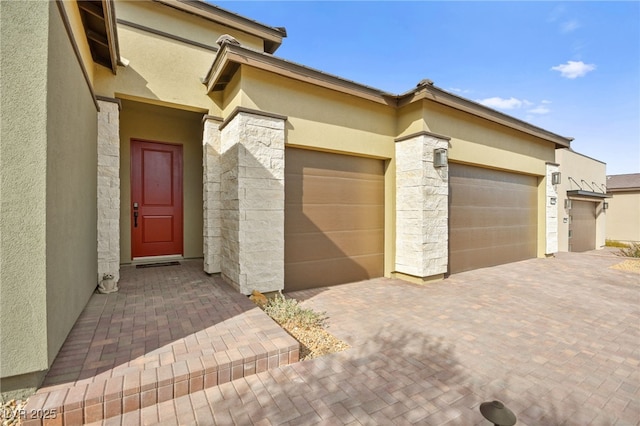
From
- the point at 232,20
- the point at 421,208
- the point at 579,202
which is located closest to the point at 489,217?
the point at 421,208

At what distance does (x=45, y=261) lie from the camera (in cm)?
194

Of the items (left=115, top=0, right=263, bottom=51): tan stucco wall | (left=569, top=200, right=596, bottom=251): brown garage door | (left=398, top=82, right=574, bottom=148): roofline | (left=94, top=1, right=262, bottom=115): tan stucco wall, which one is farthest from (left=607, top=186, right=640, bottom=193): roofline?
(left=94, top=1, right=262, bottom=115): tan stucco wall

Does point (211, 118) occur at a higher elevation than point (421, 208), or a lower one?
higher

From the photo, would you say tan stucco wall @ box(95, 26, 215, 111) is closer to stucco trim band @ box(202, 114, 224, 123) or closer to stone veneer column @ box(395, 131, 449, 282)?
stucco trim band @ box(202, 114, 224, 123)

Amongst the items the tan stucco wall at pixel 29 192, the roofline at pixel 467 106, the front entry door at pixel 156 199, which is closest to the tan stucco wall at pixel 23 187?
the tan stucco wall at pixel 29 192

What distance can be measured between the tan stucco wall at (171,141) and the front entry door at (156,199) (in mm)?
123

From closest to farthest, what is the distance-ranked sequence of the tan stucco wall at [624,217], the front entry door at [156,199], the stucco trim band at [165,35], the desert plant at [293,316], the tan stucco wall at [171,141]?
the desert plant at [293,316]
the stucco trim band at [165,35]
the tan stucco wall at [171,141]
the front entry door at [156,199]
the tan stucco wall at [624,217]

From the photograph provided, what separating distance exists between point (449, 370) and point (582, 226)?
14047mm

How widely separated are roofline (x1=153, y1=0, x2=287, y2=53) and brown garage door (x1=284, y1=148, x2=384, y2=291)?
2.99 metres

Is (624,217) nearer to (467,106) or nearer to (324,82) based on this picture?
(467,106)

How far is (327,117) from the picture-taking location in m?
5.08

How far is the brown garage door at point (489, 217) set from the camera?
654 cm

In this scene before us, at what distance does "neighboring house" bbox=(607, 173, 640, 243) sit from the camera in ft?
51.3

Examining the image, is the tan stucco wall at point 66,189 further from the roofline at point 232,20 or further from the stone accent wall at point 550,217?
the stone accent wall at point 550,217
